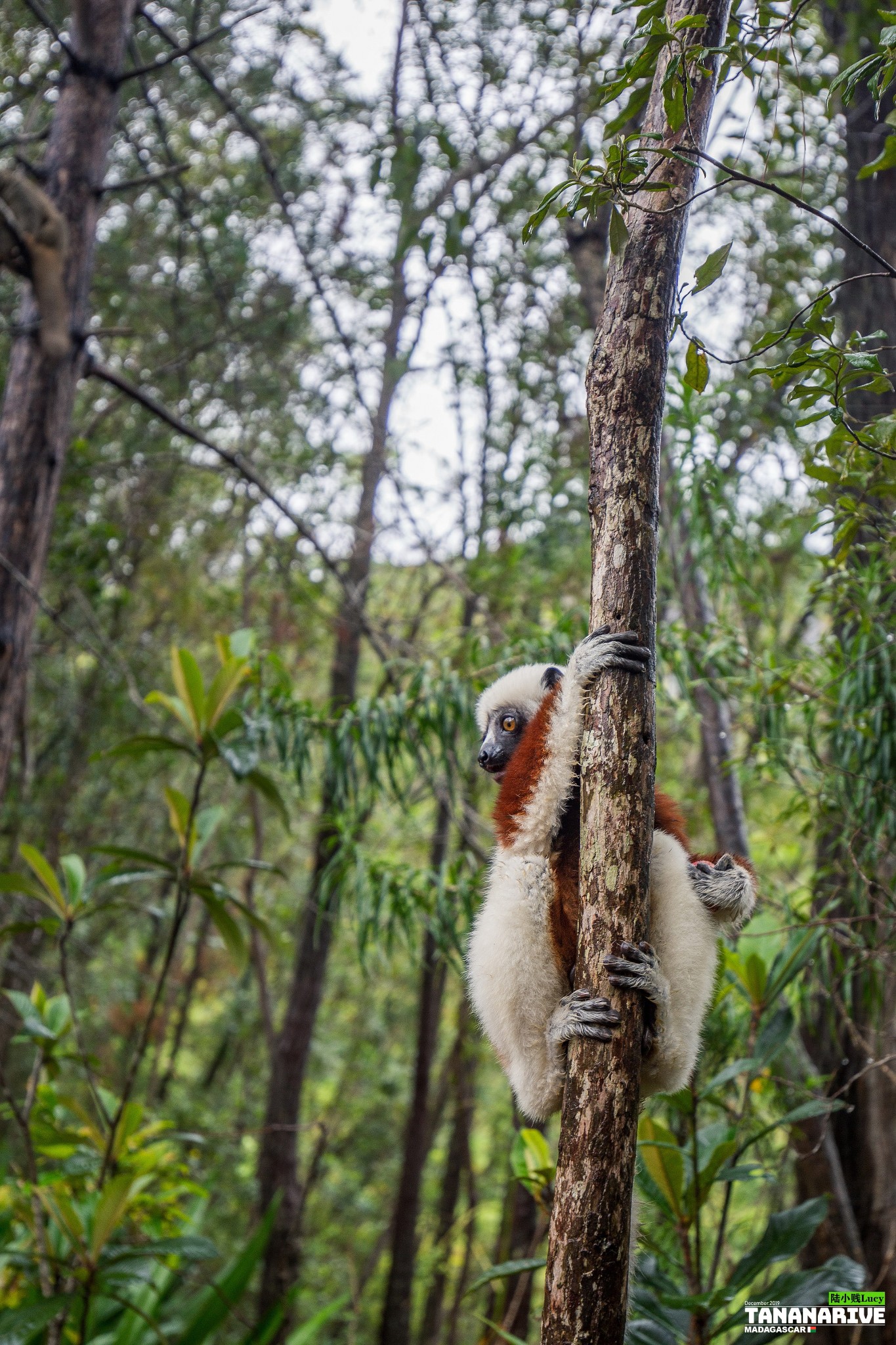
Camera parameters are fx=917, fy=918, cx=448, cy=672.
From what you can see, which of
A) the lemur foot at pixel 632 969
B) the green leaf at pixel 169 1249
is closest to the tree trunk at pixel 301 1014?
the green leaf at pixel 169 1249

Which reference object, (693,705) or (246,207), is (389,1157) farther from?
(246,207)

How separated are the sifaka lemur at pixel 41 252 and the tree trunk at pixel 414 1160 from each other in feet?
12.1

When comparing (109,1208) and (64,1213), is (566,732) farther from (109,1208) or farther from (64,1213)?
(64,1213)

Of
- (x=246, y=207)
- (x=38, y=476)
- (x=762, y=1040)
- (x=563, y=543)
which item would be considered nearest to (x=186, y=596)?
(x=246, y=207)

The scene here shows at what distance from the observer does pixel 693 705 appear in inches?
139

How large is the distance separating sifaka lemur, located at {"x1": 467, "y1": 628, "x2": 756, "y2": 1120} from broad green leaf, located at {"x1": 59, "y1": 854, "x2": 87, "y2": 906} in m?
1.61

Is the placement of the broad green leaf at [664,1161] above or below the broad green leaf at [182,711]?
below

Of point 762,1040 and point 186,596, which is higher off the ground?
point 186,596

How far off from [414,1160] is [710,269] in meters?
6.71

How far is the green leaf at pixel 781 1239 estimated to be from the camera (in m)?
2.45

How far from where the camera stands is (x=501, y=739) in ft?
8.04

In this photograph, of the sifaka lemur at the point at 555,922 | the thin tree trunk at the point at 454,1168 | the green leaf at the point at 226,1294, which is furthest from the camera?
the thin tree trunk at the point at 454,1168

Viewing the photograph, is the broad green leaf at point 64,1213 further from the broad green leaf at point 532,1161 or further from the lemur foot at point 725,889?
the lemur foot at point 725,889

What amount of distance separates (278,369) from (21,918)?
464 centimetres
